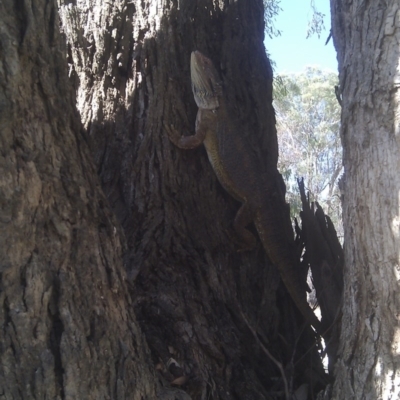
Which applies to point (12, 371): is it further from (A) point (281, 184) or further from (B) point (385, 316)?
(A) point (281, 184)

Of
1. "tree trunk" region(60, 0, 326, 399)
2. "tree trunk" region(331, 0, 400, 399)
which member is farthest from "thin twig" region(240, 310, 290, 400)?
"tree trunk" region(331, 0, 400, 399)

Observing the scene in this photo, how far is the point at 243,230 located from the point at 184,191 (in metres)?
0.52

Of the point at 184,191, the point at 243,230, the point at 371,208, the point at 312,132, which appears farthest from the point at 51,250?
the point at 312,132

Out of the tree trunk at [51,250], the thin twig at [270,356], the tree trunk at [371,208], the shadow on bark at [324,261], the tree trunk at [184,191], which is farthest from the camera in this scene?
the shadow on bark at [324,261]

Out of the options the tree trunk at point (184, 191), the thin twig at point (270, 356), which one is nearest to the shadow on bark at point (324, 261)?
the tree trunk at point (184, 191)

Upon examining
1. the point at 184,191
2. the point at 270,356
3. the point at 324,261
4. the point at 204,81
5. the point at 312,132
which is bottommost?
the point at 270,356

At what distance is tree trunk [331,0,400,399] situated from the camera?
2.46 meters

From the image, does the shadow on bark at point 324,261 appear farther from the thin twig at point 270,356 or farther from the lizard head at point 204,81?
the lizard head at point 204,81

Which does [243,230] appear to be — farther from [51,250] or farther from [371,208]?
[51,250]

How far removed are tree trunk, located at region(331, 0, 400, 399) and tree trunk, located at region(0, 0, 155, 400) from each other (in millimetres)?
901

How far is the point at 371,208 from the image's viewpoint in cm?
257

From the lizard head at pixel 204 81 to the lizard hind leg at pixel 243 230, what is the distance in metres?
0.79

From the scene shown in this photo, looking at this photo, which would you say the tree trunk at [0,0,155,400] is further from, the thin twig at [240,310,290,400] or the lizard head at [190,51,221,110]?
the lizard head at [190,51,221,110]

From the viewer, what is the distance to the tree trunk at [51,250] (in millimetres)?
2068
